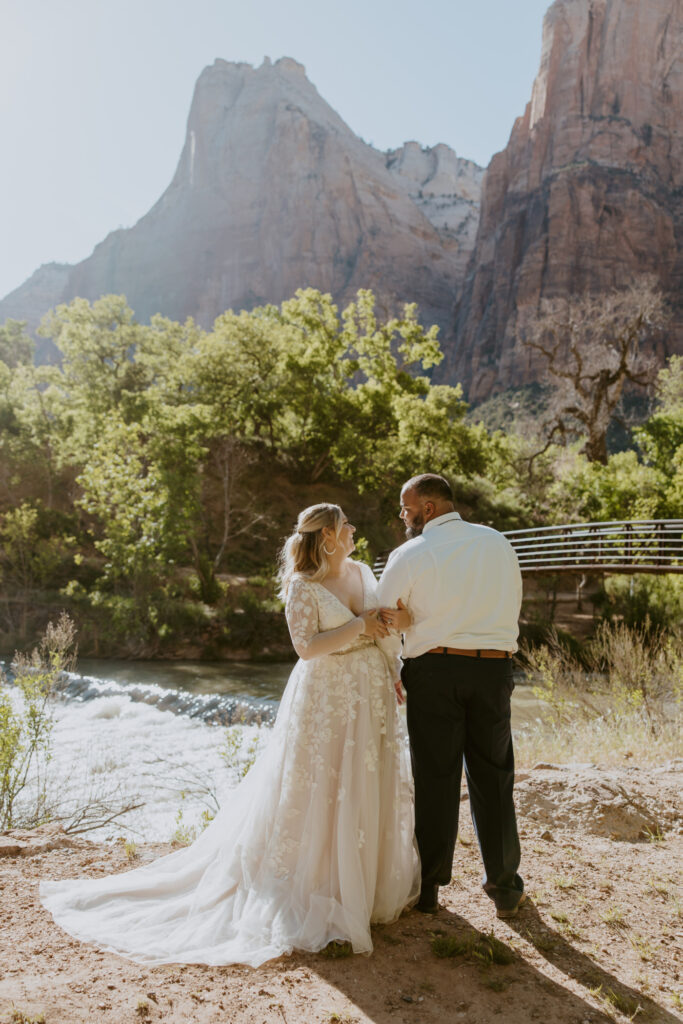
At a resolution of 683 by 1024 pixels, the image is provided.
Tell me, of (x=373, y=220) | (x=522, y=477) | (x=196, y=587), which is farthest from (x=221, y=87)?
(x=196, y=587)

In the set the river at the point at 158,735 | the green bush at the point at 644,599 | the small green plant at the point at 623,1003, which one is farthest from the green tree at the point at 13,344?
the small green plant at the point at 623,1003

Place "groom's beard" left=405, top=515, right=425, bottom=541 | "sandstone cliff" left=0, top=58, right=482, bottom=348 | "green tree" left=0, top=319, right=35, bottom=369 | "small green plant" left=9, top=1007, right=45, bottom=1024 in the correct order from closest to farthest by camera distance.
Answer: "small green plant" left=9, top=1007, right=45, bottom=1024
"groom's beard" left=405, top=515, right=425, bottom=541
"green tree" left=0, top=319, right=35, bottom=369
"sandstone cliff" left=0, top=58, right=482, bottom=348

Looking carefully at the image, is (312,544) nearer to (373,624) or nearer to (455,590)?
(373,624)

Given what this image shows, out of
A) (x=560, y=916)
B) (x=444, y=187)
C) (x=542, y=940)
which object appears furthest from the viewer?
(x=444, y=187)

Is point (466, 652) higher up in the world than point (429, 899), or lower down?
higher up

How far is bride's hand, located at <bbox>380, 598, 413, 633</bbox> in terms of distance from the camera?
3.25m

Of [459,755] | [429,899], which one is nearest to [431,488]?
[459,755]

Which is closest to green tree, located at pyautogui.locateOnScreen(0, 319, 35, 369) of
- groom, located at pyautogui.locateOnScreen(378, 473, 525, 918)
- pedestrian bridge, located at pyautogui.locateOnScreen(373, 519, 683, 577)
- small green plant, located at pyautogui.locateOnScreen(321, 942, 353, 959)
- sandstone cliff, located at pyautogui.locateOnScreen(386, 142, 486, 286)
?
pedestrian bridge, located at pyautogui.locateOnScreen(373, 519, 683, 577)

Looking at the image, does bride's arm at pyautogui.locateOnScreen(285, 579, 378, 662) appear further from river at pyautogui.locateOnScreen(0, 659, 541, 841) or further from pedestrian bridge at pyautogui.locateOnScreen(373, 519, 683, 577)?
pedestrian bridge at pyautogui.locateOnScreen(373, 519, 683, 577)

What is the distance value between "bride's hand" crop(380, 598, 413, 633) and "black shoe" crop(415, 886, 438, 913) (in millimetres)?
1241

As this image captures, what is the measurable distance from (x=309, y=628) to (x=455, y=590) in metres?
0.70

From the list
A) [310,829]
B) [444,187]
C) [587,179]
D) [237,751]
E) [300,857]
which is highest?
[444,187]

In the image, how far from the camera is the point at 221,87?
109188 millimetres

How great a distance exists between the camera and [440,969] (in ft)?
9.43
